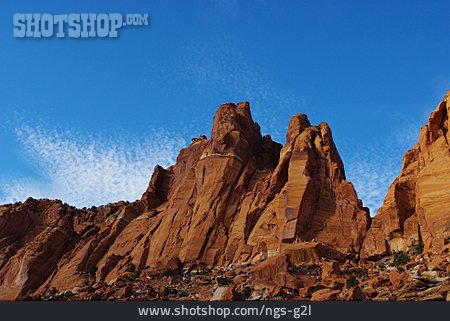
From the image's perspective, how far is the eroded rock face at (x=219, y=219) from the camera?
8350 cm

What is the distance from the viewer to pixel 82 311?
1655 inches

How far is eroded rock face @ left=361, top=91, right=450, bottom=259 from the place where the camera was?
68.9m

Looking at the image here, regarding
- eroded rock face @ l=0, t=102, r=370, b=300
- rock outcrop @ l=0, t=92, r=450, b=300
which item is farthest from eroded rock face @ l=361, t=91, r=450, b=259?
eroded rock face @ l=0, t=102, r=370, b=300

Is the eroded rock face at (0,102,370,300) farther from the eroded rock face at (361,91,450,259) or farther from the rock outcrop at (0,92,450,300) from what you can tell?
the eroded rock face at (361,91,450,259)

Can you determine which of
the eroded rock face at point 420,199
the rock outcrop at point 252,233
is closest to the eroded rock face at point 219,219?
the rock outcrop at point 252,233

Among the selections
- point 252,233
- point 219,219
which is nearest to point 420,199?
point 252,233

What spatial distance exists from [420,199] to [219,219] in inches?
1193

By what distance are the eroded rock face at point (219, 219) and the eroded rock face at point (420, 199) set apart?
17.1 ft

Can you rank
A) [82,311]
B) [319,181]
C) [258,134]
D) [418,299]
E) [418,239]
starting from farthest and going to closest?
[258,134] → [319,181] → [418,239] → [418,299] → [82,311]

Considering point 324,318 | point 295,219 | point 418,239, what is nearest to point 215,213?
point 295,219

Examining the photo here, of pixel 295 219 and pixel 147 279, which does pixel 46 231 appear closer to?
pixel 147 279

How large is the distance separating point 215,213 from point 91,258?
22825mm

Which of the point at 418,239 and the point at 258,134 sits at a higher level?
the point at 258,134

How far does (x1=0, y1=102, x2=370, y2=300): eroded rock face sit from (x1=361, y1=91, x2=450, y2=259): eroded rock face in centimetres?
521
